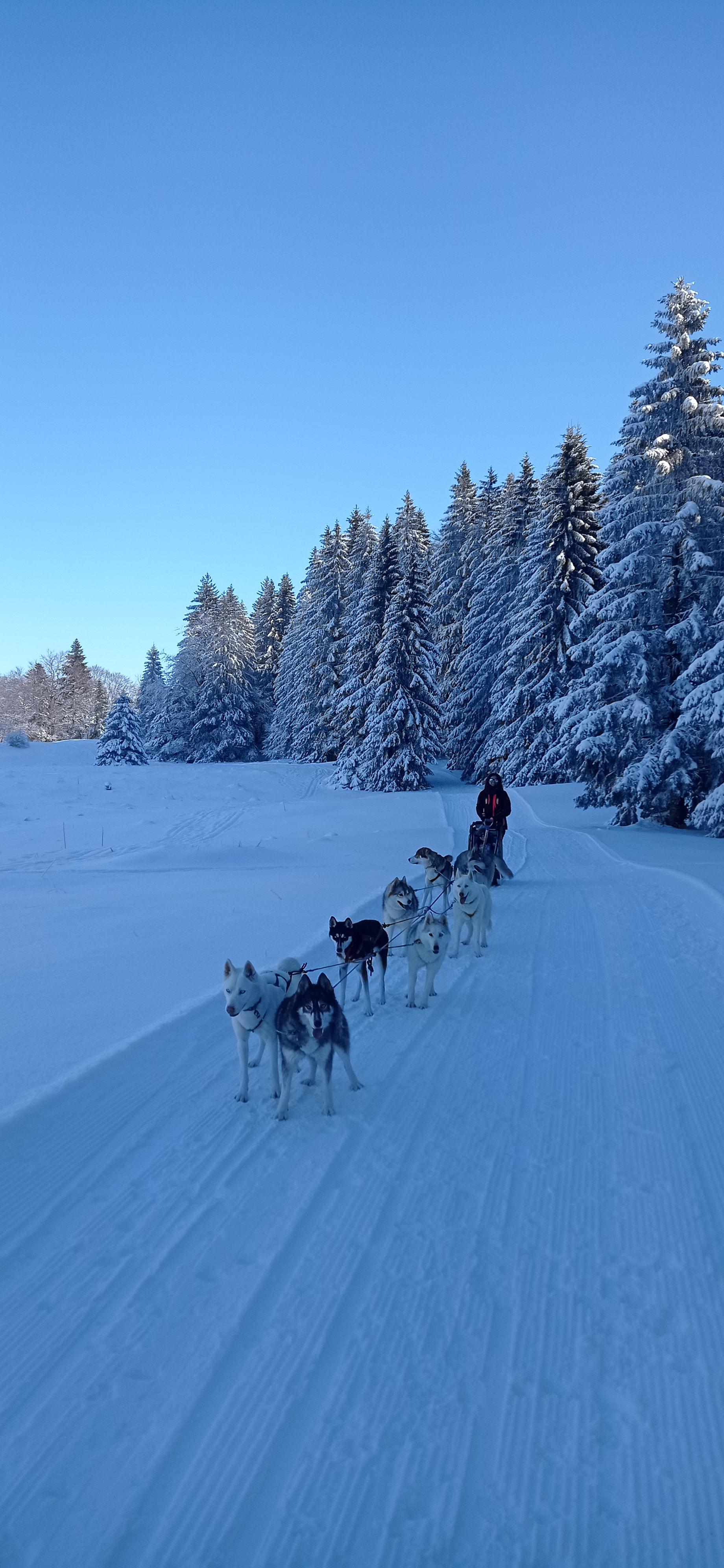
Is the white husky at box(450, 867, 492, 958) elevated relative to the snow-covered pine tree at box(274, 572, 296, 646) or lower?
lower

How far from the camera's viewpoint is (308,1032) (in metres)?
4.50

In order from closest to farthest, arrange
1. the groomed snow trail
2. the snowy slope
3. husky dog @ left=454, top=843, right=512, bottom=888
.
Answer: the groomed snow trail → the snowy slope → husky dog @ left=454, top=843, right=512, bottom=888

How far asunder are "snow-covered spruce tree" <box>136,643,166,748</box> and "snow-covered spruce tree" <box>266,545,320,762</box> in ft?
32.9

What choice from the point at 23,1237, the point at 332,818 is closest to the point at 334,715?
the point at 332,818

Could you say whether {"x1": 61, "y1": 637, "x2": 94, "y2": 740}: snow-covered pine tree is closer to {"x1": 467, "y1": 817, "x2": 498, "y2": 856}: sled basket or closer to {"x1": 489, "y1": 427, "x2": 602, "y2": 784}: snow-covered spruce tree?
{"x1": 489, "y1": 427, "x2": 602, "y2": 784}: snow-covered spruce tree

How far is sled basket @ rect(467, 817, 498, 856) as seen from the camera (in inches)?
456

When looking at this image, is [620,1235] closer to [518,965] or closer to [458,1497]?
[458,1497]

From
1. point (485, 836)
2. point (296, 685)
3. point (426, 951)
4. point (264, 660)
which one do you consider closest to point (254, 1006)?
point (426, 951)

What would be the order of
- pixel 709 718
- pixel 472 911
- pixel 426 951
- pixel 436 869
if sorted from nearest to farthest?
1. pixel 426 951
2. pixel 472 911
3. pixel 436 869
4. pixel 709 718

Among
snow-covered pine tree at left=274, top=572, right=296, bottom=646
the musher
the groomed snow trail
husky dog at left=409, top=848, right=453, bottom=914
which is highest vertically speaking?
snow-covered pine tree at left=274, top=572, right=296, bottom=646

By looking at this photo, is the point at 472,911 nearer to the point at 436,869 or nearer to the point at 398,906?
the point at 398,906

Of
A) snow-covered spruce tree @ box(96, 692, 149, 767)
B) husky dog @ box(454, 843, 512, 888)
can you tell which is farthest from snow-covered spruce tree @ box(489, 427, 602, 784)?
snow-covered spruce tree @ box(96, 692, 149, 767)

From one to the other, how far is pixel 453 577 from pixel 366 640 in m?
10.8

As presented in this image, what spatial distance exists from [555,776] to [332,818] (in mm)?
11622
